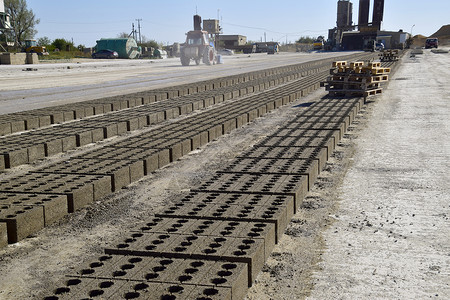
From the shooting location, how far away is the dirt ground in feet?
13.4

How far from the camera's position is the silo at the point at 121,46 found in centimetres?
6944

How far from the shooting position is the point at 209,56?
45.2m

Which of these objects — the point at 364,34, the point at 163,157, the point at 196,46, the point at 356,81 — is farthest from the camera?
the point at 364,34

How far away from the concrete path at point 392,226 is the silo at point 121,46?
205 feet

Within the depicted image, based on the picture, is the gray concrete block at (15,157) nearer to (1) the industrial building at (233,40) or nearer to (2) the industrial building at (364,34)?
(2) the industrial building at (364,34)

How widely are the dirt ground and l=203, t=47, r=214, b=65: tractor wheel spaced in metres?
35.6

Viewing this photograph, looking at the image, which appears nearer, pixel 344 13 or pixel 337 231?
pixel 337 231

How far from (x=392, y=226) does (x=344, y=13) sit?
441 ft

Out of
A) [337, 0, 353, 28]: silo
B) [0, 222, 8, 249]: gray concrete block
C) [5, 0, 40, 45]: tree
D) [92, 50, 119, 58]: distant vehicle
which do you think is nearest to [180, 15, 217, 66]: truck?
[92, 50, 119, 58]: distant vehicle

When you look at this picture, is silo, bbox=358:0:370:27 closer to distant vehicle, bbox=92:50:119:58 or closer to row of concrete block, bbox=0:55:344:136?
distant vehicle, bbox=92:50:119:58

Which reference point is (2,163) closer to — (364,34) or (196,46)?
(196,46)

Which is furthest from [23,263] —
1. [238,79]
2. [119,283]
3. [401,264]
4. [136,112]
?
[238,79]

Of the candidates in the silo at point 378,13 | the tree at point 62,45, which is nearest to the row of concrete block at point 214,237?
the tree at point 62,45

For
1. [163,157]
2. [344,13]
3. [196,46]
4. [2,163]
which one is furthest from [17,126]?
[344,13]
